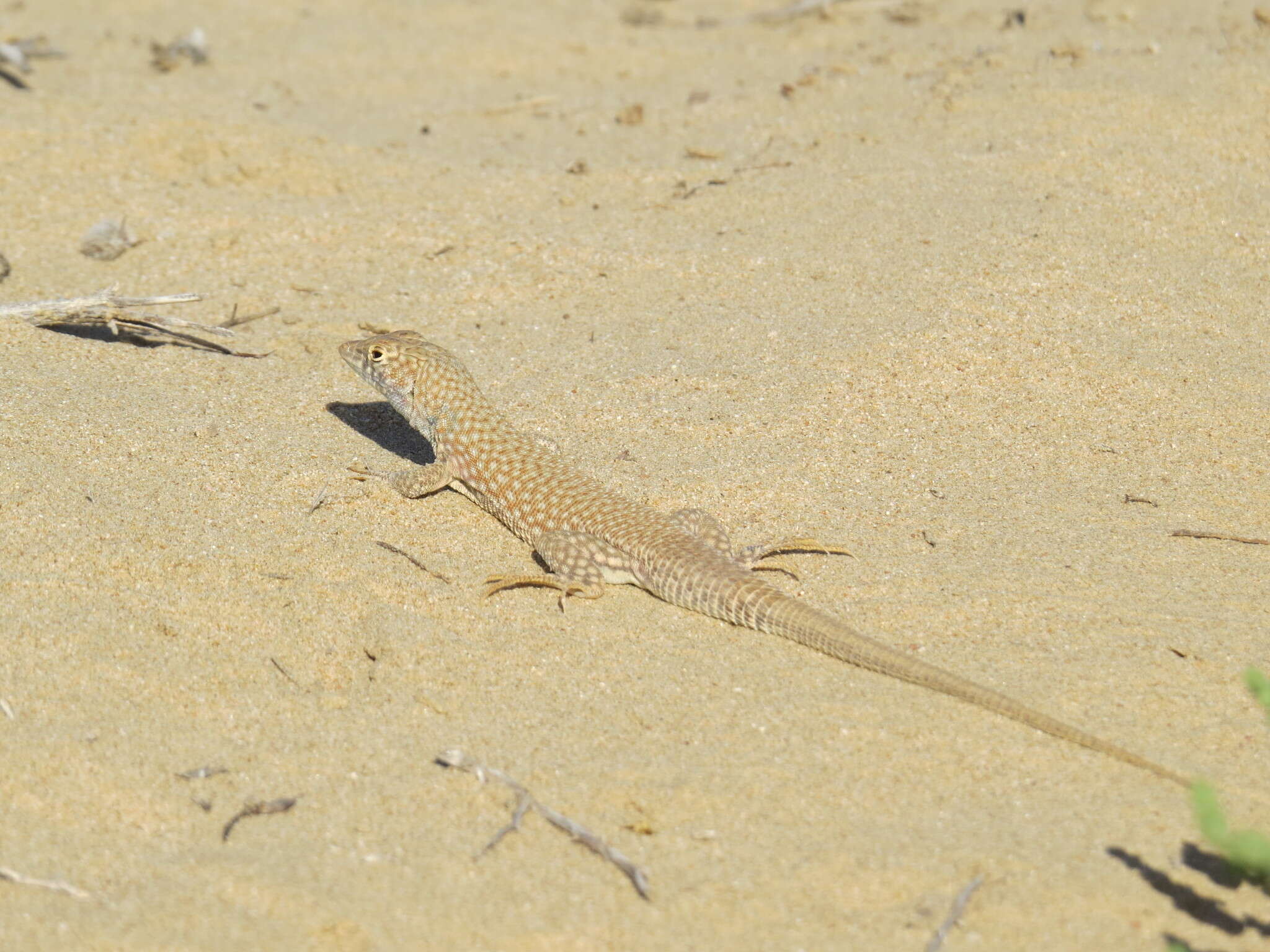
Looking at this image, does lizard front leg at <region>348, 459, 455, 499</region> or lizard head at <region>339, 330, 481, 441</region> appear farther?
lizard head at <region>339, 330, 481, 441</region>

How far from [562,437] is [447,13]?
7.90m

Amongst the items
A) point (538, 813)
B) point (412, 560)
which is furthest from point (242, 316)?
point (538, 813)

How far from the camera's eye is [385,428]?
558 cm

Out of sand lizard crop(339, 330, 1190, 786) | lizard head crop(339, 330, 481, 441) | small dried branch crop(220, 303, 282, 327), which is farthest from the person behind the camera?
small dried branch crop(220, 303, 282, 327)

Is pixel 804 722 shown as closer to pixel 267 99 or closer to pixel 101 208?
pixel 101 208

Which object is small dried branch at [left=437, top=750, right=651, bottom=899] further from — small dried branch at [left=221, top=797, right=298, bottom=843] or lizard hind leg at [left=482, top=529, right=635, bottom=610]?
lizard hind leg at [left=482, top=529, right=635, bottom=610]

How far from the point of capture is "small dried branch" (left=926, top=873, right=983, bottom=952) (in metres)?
2.86

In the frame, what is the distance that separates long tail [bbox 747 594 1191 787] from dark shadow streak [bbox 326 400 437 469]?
6.40ft

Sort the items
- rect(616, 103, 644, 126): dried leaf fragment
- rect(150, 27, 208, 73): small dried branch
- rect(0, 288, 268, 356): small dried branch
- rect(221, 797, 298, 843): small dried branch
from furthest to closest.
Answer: rect(150, 27, 208, 73): small dried branch
rect(616, 103, 644, 126): dried leaf fragment
rect(0, 288, 268, 356): small dried branch
rect(221, 797, 298, 843): small dried branch

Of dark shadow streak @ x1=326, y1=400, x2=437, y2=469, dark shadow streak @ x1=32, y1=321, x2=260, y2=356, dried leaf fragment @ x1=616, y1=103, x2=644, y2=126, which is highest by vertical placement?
dried leaf fragment @ x1=616, y1=103, x2=644, y2=126

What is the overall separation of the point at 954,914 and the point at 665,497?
2.36m

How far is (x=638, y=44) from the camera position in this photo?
36.0ft

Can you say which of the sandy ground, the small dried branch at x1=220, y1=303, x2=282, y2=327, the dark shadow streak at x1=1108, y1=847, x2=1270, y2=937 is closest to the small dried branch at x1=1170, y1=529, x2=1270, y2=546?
the sandy ground

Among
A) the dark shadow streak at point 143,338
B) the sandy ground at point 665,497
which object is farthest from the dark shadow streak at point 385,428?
the dark shadow streak at point 143,338
